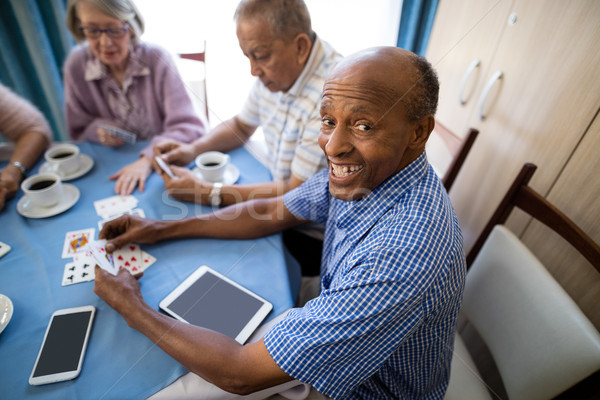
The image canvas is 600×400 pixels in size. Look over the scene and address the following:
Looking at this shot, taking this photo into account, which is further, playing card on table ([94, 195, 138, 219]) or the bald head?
playing card on table ([94, 195, 138, 219])

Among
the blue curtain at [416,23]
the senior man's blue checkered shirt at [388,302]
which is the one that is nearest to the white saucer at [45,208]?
the senior man's blue checkered shirt at [388,302]

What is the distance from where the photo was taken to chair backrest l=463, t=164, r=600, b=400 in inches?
27.1

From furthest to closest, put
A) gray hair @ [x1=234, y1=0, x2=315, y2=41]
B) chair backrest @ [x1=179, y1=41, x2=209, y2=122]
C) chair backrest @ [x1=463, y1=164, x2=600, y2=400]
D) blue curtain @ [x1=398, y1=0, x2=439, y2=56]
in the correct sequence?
blue curtain @ [x1=398, y1=0, x2=439, y2=56] < chair backrest @ [x1=179, y1=41, x2=209, y2=122] < gray hair @ [x1=234, y1=0, x2=315, y2=41] < chair backrest @ [x1=463, y1=164, x2=600, y2=400]

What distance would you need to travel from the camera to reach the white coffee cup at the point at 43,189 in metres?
0.93

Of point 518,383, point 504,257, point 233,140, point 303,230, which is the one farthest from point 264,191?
point 518,383

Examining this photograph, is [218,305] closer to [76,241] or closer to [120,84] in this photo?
[76,241]

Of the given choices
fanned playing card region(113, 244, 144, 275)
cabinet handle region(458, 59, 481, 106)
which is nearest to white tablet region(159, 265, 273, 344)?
fanned playing card region(113, 244, 144, 275)

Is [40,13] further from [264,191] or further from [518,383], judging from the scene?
[518,383]

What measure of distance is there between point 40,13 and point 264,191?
191cm

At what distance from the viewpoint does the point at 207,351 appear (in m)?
0.63

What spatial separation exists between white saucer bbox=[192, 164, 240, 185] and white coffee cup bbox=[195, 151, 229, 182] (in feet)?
0.07

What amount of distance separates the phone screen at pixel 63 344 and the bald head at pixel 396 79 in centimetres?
81

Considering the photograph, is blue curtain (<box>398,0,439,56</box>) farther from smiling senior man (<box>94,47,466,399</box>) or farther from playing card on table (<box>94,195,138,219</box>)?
playing card on table (<box>94,195,138,219</box>)

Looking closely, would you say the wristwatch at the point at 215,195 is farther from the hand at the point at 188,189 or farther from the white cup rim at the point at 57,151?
the white cup rim at the point at 57,151
